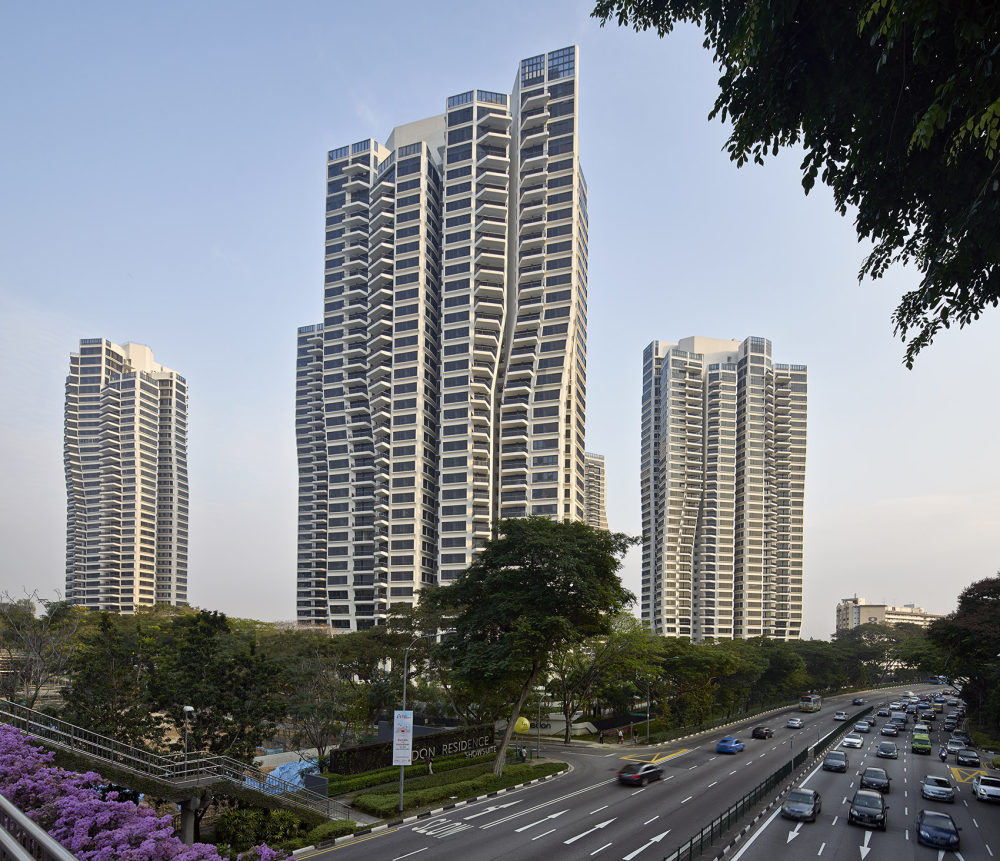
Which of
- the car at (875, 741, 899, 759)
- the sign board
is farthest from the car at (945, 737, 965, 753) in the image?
the sign board

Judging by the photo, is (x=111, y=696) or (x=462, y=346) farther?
(x=462, y=346)

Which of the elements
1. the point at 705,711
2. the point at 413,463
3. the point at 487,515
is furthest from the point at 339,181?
the point at 705,711

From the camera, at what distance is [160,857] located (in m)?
9.86

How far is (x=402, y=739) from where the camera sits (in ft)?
99.2

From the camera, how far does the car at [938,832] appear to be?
83.8ft

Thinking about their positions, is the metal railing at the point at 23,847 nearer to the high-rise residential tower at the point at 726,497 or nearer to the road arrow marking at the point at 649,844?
the road arrow marking at the point at 649,844

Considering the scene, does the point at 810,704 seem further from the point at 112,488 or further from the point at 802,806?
the point at 112,488

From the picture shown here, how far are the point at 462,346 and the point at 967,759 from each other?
78.6 meters

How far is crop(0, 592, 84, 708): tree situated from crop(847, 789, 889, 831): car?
44.5 m

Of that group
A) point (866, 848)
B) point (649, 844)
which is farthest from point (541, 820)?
point (866, 848)

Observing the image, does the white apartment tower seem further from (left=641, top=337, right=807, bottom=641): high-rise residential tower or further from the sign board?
the sign board

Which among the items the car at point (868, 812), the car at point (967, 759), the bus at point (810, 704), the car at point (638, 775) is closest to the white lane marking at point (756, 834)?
the car at point (868, 812)

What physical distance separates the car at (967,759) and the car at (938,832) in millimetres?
26497

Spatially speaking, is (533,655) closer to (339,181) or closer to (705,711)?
(705,711)
